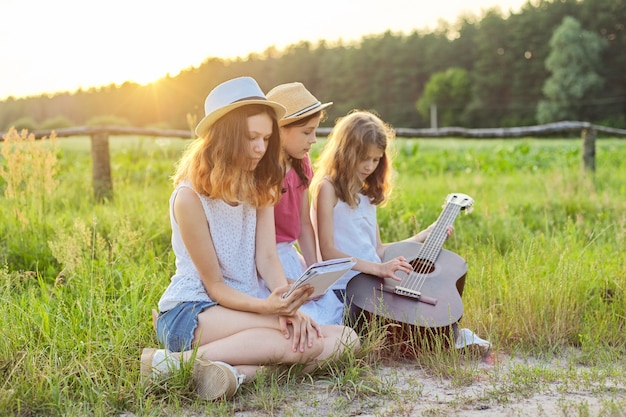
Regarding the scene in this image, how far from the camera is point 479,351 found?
3.38m

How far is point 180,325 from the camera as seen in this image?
304 cm

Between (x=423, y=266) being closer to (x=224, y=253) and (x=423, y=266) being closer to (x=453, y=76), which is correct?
(x=224, y=253)

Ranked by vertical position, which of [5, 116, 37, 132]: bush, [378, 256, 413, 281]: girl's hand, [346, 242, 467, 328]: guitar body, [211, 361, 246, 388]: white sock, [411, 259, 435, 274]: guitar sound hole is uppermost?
[5, 116, 37, 132]: bush

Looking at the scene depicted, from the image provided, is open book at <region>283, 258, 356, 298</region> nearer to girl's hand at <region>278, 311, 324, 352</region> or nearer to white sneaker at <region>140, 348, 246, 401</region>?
girl's hand at <region>278, 311, 324, 352</region>

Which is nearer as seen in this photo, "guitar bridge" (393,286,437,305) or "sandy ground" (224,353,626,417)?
"sandy ground" (224,353,626,417)

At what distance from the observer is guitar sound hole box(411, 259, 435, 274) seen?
3.71 metres

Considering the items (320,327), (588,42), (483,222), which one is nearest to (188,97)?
(588,42)

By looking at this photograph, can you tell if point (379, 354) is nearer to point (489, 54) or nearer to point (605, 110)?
point (605, 110)

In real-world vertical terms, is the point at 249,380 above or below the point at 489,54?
below

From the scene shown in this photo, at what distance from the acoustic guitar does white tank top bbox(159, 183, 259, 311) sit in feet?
1.79

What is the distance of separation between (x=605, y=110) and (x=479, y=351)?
159 feet

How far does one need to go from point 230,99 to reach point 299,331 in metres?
1.04

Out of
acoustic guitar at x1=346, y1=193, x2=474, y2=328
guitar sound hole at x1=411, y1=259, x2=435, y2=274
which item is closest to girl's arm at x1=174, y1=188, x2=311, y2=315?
acoustic guitar at x1=346, y1=193, x2=474, y2=328

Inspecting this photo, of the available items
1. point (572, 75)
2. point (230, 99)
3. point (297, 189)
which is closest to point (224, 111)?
point (230, 99)
